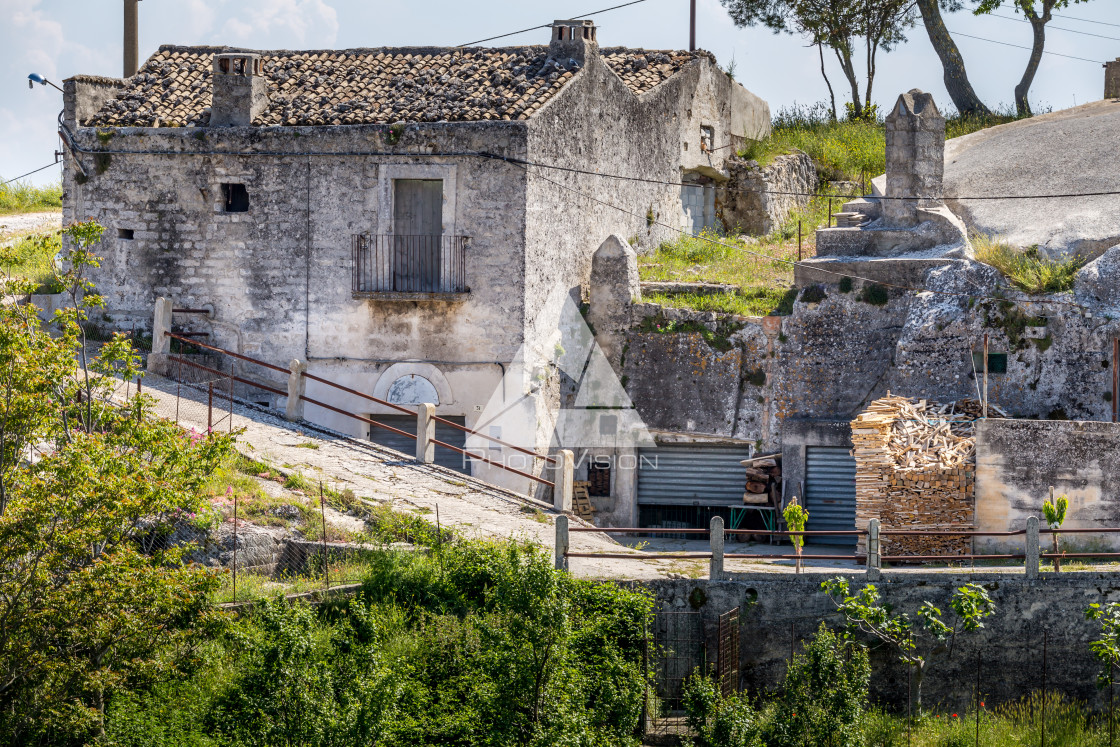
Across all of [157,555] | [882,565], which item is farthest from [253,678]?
[882,565]

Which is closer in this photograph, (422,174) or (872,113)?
(422,174)

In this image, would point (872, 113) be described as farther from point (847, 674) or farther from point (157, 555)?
point (157, 555)

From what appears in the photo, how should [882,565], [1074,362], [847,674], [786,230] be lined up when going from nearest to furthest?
[847,674] → [882,565] → [1074,362] → [786,230]

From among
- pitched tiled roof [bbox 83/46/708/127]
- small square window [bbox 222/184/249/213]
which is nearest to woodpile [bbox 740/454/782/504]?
pitched tiled roof [bbox 83/46/708/127]

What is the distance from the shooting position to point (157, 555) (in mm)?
15266

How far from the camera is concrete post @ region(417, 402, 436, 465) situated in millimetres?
21328

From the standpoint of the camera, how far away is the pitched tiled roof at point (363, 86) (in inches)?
889

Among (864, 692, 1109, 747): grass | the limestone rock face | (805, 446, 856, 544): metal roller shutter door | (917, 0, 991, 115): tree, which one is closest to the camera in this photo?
(864, 692, 1109, 747): grass

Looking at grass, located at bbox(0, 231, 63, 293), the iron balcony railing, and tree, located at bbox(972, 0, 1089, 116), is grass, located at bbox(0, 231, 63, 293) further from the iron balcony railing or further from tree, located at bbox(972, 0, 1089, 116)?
tree, located at bbox(972, 0, 1089, 116)

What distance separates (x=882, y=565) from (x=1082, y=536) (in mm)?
2543

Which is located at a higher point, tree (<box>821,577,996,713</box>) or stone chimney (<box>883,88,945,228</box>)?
stone chimney (<box>883,88,945,228</box>)

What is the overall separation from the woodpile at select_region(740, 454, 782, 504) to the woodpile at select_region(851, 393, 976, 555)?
2693mm

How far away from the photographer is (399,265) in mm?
22641

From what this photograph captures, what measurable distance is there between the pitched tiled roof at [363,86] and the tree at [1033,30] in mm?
12047
